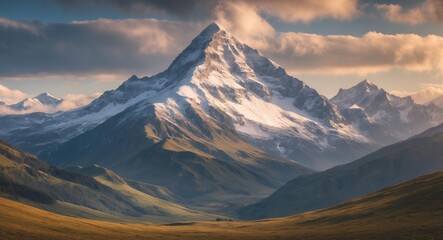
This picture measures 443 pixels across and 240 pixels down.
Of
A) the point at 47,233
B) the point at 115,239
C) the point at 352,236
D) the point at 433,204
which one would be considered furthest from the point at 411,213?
the point at 47,233

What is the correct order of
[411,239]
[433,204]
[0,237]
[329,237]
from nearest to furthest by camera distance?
[411,239]
[0,237]
[329,237]
[433,204]

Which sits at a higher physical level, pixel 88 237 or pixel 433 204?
pixel 433 204

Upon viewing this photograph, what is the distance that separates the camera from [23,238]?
177250 mm

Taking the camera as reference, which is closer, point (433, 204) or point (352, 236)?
point (352, 236)

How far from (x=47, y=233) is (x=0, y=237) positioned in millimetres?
20889

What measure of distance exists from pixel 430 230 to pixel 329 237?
30464 mm

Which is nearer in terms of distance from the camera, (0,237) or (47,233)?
(0,237)

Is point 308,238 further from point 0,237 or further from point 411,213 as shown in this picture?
point 0,237

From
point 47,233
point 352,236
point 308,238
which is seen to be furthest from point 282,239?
point 47,233

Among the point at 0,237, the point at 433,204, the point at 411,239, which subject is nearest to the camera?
the point at 411,239

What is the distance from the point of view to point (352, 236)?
580ft

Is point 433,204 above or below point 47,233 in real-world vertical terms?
above

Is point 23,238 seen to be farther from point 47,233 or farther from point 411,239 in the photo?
point 411,239

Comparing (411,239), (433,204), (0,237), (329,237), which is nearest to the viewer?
(411,239)
